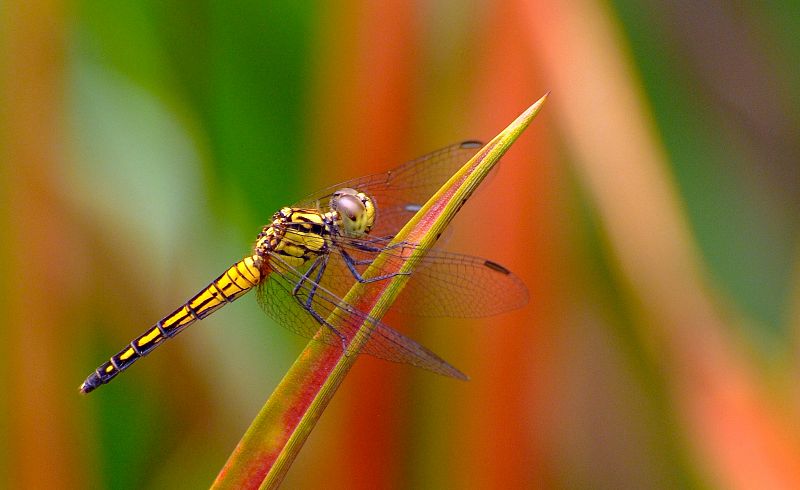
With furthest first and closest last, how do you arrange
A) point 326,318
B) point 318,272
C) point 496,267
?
point 318,272, point 496,267, point 326,318

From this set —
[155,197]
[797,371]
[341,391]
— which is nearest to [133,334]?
[155,197]

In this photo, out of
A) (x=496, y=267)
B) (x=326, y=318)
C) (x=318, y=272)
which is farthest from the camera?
(x=318, y=272)

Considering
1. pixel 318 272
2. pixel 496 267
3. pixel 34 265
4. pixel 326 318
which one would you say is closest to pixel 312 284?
pixel 318 272

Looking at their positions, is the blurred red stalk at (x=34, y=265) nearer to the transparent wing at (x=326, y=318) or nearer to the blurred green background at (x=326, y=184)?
the blurred green background at (x=326, y=184)

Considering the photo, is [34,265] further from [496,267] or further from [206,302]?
[496,267]

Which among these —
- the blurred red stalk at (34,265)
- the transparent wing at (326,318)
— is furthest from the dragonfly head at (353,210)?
the blurred red stalk at (34,265)

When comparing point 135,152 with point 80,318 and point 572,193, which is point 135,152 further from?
point 572,193

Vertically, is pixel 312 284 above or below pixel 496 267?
below
